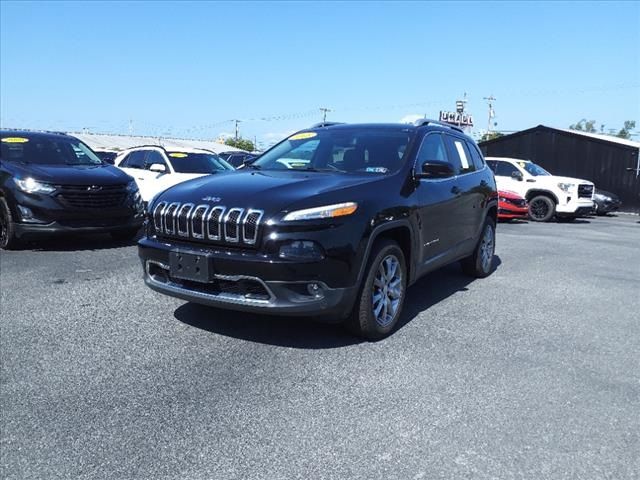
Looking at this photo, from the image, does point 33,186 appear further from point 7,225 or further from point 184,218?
point 184,218

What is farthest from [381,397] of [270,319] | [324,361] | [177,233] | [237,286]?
[177,233]

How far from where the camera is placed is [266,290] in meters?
3.80

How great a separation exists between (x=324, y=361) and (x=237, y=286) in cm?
81

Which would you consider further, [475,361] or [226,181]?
[226,181]

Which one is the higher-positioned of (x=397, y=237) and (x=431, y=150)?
(x=431, y=150)

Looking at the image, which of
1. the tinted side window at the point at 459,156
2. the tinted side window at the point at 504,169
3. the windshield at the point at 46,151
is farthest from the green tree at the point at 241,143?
the tinted side window at the point at 459,156

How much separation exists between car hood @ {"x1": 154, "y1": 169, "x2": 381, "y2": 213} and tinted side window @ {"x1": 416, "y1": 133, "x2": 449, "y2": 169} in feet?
2.33

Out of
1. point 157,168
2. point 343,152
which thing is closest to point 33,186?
point 157,168

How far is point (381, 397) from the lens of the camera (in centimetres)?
341

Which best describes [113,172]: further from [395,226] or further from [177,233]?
[395,226]

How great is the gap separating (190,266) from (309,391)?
1.25m

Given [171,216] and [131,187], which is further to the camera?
[131,187]

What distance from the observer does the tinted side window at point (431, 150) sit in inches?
198

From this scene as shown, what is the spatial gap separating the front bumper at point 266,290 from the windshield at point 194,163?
8068 millimetres
